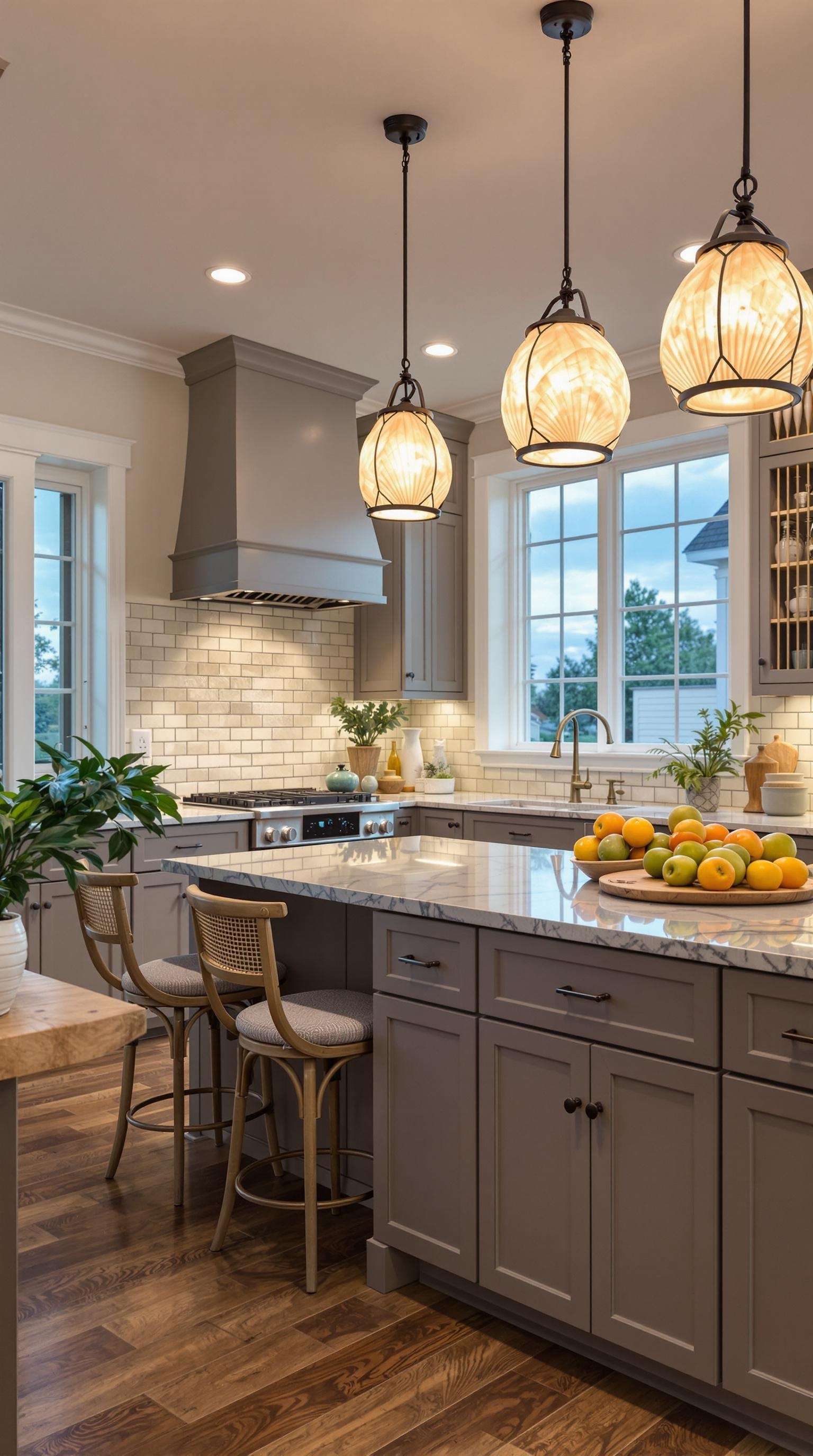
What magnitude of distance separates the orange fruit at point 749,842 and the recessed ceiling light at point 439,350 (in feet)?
11.0

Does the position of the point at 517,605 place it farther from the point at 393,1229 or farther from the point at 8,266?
the point at 393,1229

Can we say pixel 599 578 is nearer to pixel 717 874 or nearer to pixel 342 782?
pixel 342 782

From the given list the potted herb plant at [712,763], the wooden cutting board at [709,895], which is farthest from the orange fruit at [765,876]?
the potted herb plant at [712,763]

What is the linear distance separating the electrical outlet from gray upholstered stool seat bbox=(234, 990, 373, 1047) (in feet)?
8.20

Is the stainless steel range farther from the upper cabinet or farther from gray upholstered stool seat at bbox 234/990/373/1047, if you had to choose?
gray upholstered stool seat at bbox 234/990/373/1047

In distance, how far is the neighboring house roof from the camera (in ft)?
16.8

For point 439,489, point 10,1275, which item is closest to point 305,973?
point 439,489

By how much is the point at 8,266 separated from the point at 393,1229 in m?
3.70

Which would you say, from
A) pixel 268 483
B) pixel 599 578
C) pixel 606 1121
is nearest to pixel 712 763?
pixel 599 578

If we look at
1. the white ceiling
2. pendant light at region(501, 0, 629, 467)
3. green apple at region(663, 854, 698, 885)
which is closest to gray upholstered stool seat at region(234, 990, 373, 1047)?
green apple at region(663, 854, 698, 885)

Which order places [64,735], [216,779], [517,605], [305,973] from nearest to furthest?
[305,973], [64,735], [216,779], [517,605]

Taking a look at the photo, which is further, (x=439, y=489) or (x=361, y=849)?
(x=361, y=849)

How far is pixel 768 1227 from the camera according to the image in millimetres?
1862

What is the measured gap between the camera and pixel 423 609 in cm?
601
